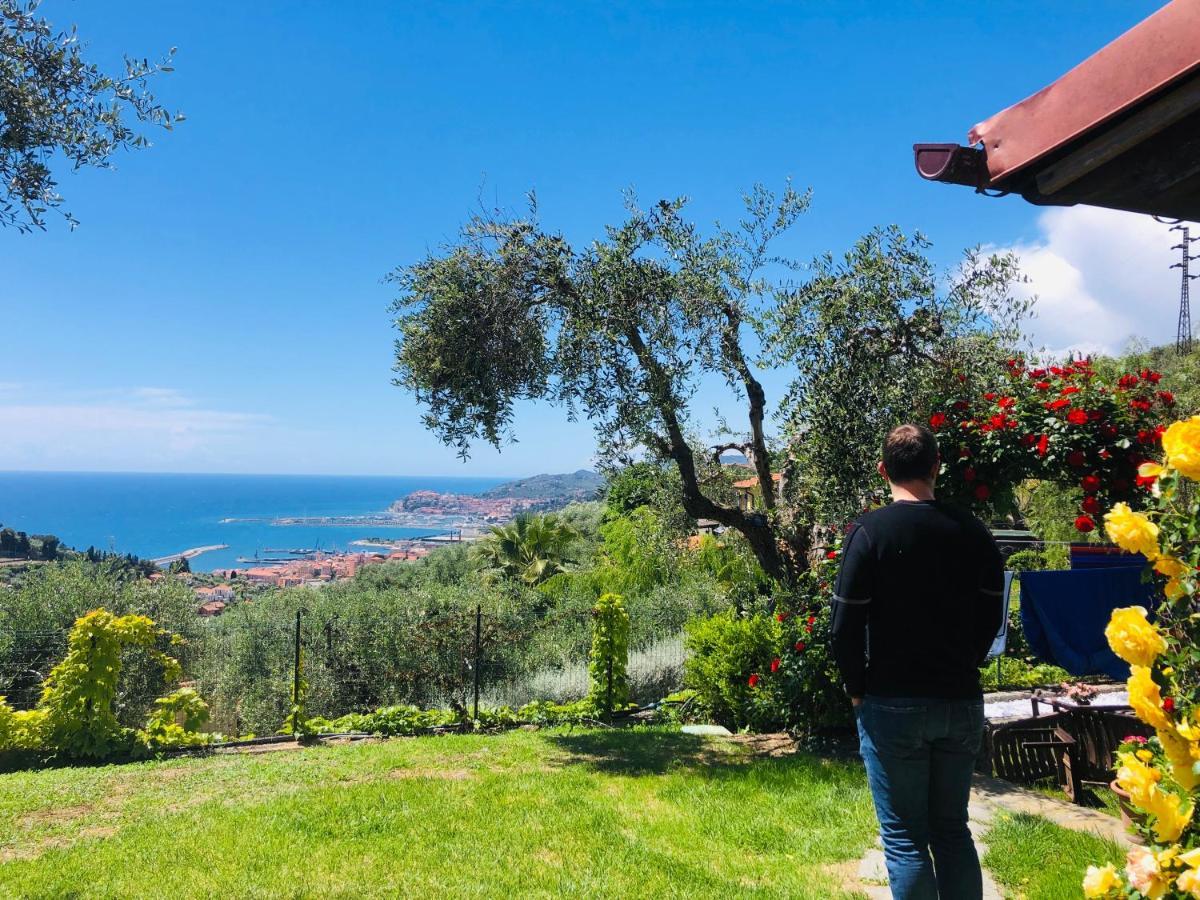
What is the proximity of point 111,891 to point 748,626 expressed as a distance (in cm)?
589

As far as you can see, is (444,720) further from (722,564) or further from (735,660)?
(722,564)

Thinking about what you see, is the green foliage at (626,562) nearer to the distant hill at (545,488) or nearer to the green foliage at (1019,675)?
the green foliage at (1019,675)

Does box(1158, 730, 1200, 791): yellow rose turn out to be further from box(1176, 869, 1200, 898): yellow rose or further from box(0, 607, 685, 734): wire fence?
box(0, 607, 685, 734): wire fence

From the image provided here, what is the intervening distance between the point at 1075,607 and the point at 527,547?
63.8ft

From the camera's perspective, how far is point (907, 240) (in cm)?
641

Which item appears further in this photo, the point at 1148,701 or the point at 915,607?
the point at 915,607

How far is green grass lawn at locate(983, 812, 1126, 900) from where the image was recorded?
3.37 m

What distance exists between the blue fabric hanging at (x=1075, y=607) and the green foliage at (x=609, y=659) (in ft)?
16.8

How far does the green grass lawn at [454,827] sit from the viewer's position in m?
3.82

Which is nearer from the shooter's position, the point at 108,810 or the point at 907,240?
the point at 108,810

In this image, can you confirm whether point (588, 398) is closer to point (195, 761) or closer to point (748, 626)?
point (748, 626)

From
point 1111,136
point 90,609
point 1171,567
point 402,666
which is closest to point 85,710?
point 402,666

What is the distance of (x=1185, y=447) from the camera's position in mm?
1406

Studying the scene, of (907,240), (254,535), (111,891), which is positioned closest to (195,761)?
(111,891)
